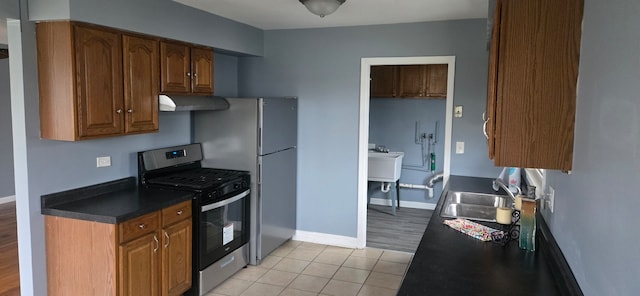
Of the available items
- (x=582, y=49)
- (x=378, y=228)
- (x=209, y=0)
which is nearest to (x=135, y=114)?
(x=209, y=0)

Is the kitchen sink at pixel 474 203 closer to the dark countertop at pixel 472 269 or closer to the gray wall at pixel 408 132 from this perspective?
the dark countertop at pixel 472 269

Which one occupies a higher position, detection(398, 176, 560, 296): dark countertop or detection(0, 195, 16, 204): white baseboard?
detection(398, 176, 560, 296): dark countertop

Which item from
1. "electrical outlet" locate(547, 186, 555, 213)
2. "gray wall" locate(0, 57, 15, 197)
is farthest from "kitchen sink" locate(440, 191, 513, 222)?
"gray wall" locate(0, 57, 15, 197)

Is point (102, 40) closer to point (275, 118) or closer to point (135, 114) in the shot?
point (135, 114)

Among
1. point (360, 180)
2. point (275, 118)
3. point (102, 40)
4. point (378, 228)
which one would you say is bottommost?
point (378, 228)

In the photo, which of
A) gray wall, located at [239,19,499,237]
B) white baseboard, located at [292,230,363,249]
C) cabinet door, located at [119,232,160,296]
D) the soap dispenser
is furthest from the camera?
white baseboard, located at [292,230,363,249]

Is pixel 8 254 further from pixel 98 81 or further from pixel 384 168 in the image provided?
pixel 384 168

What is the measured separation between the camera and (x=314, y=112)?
15.2 feet

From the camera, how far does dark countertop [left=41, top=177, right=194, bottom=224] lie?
2693 mm

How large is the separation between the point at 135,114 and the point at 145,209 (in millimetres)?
744

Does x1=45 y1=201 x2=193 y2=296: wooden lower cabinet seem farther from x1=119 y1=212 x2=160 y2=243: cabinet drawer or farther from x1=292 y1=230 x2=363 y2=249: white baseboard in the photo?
x1=292 y1=230 x2=363 y2=249: white baseboard

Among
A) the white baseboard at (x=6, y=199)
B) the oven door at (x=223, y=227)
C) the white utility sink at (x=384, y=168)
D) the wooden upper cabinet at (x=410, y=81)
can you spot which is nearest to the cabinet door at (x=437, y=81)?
the wooden upper cabinet at (x=410, y=81)

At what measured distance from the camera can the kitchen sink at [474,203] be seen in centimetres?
320

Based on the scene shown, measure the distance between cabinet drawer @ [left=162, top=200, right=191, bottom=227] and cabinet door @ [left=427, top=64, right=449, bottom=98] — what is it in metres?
3.78
